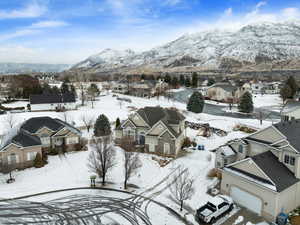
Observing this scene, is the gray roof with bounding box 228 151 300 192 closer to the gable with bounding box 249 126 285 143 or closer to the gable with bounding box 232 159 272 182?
the gable with bounding box 232 159 272 182

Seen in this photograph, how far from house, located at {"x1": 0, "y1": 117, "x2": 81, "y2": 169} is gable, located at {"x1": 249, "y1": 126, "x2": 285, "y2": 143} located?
24.1m

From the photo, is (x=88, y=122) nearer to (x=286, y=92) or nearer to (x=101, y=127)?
(x=101, y=127)

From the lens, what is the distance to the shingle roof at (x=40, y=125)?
30.8 m

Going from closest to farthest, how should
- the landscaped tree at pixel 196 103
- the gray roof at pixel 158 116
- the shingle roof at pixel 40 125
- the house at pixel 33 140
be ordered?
1. the house at pixel 33 140
2. the shingle roof at pixel 40 125
3. the gray roof at pixel 158 116
4. the landscaped tree at pixel 196 103

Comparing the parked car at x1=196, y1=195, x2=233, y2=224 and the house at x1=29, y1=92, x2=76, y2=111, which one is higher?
the house at x1=29, y1=92, x2=76, y2=111

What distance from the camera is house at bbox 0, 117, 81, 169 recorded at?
83.8ft

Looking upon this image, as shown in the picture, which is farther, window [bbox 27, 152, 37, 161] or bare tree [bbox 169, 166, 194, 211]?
window [bbox 27, 152, 37, 161]

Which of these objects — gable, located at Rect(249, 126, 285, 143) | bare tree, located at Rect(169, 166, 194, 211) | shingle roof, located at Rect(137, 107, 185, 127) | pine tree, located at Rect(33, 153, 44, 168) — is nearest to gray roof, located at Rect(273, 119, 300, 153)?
gable, located at Rect(249, 126, 285, 143)

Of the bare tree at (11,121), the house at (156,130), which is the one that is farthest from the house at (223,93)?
the bare tree at (11,121)

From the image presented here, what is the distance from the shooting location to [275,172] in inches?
711

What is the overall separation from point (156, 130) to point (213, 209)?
15.5 meters

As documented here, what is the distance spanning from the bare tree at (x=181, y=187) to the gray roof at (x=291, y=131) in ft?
31.7

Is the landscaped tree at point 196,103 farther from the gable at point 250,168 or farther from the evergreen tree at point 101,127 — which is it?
the gable at point 250,168

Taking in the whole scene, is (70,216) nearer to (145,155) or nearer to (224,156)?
(145,155)
